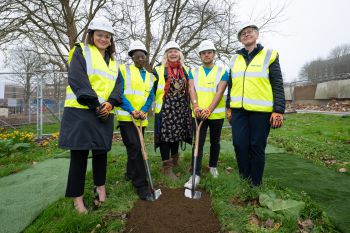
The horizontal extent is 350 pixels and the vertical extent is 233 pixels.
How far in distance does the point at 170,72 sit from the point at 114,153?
296cm

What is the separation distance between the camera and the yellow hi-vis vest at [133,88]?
11.2 feet

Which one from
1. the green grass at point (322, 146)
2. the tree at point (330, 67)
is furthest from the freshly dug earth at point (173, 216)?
the tree at point (330, 67)

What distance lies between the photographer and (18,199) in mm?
3420

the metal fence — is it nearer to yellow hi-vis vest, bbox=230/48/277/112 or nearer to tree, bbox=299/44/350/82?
yellow hi-vis vest, bbox=230/48/277/112

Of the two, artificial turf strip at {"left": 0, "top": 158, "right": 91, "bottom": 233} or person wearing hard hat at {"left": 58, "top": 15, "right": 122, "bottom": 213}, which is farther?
artificial turf strip at {"left": 0, "top": 158, "right": 91, "bottom": 233}

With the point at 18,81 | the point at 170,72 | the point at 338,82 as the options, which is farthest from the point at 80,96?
the point at 338,82

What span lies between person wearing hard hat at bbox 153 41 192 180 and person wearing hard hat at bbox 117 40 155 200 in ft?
0.82

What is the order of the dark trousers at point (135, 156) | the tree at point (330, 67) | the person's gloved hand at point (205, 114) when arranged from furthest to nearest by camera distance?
the tree at point (330, 67) < the person's gloved hand at point (205, 114) < the dark trousers at point (135, 156)

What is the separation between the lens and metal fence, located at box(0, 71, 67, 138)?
8.74 meters

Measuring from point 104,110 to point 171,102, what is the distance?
118 cm

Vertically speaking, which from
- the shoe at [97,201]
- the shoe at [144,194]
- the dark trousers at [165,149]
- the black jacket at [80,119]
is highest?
the black jacket at [80,119]

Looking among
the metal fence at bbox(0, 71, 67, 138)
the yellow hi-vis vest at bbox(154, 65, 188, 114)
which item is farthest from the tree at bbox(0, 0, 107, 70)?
the yellow hi-vis vest at bbox(154, 65, 188, 114)

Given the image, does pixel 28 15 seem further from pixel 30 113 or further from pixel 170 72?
pixel 170 72

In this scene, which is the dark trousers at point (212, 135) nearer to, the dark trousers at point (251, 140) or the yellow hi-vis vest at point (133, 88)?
the dark trousers at point (251, 140)
